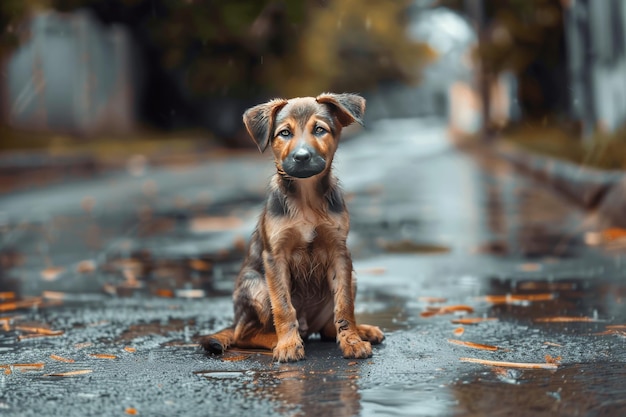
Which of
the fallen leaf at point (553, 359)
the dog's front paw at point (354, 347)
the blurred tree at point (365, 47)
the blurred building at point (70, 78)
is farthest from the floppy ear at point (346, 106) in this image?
the blurred tree at point (365, 47)

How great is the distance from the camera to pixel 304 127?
5152 mm

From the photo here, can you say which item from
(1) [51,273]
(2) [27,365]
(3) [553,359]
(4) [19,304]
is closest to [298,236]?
(3) [553,359]

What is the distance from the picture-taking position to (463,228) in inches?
496

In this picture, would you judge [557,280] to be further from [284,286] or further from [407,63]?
[407,63]

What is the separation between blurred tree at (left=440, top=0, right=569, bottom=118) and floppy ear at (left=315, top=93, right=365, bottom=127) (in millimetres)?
21249

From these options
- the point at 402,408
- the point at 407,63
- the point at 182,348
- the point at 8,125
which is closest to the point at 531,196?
the point at 182,348

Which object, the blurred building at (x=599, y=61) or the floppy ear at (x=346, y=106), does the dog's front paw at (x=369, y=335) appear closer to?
the floppy ear at (x=346, y=106)

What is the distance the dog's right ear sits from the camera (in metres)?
5.30

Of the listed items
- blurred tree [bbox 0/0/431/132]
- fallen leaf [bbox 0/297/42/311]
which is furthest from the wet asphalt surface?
blurred tree [bbox 0/0/431/132]

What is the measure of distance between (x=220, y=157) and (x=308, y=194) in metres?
28.7

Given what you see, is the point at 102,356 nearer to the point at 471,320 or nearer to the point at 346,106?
the point at 346,106

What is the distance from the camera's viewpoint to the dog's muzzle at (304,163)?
5.00 m

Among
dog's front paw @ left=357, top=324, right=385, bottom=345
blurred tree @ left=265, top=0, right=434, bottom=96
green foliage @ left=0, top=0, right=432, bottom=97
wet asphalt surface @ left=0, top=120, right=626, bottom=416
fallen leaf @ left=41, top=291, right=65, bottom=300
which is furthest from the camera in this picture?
blurred tree @ left=265, top=0, right=434, bottom=96

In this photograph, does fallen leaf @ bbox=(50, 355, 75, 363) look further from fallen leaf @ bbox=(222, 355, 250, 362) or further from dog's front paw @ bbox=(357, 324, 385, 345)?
dog's front paw @ bbox=(357, 324, 385, 345)
